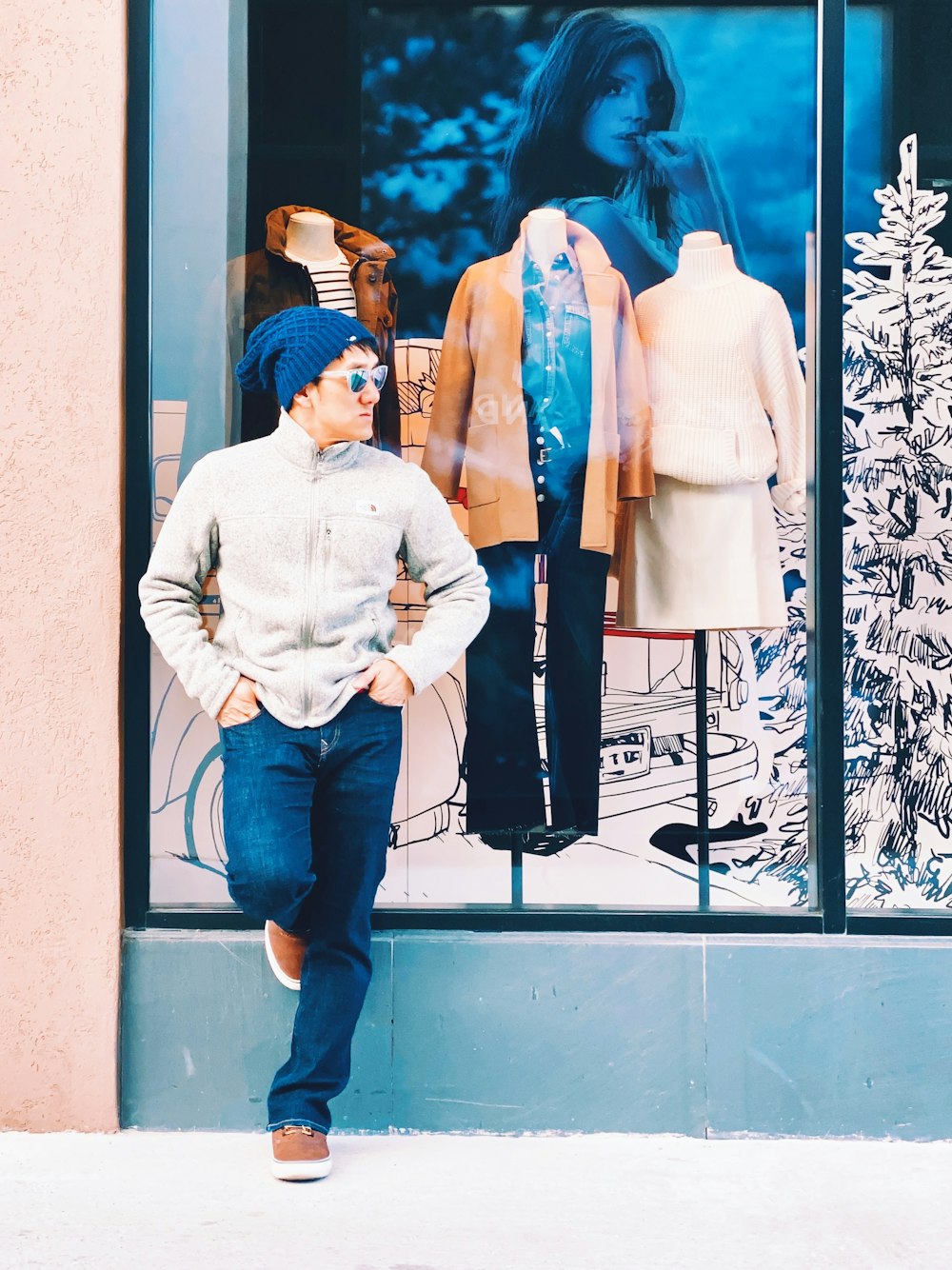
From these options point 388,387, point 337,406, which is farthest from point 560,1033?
point 388,387

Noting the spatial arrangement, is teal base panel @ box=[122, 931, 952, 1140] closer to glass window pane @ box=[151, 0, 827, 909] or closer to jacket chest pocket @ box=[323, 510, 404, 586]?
glass window pane @ box=[151, 0, 827, 909]

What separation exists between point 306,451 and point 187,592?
0.45 meters

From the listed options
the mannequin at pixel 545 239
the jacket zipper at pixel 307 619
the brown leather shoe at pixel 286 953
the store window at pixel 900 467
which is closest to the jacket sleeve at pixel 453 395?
the mannequin at pixel 545 239

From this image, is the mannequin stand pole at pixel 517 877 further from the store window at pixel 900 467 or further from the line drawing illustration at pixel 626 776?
the store window at pixel 900 467

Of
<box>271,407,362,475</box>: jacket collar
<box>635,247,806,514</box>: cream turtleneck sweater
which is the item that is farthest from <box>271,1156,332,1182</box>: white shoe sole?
<box>635,247,806,514</box>: cream turtleneck sweater

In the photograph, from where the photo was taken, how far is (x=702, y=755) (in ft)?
12.3

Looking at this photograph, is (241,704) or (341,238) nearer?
(241,704)

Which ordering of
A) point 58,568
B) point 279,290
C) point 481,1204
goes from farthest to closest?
1. point 279,290
2. point 58,568
3. point 481,1204

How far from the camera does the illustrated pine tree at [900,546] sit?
3.71 meters

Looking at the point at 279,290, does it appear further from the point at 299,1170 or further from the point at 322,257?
the point at 299,1170

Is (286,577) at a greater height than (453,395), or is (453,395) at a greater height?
(453,395)

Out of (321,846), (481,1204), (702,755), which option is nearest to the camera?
(481,1204)

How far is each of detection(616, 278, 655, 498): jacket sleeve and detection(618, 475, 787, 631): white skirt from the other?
0.16ft

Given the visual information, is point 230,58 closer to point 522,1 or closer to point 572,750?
point 522,1
